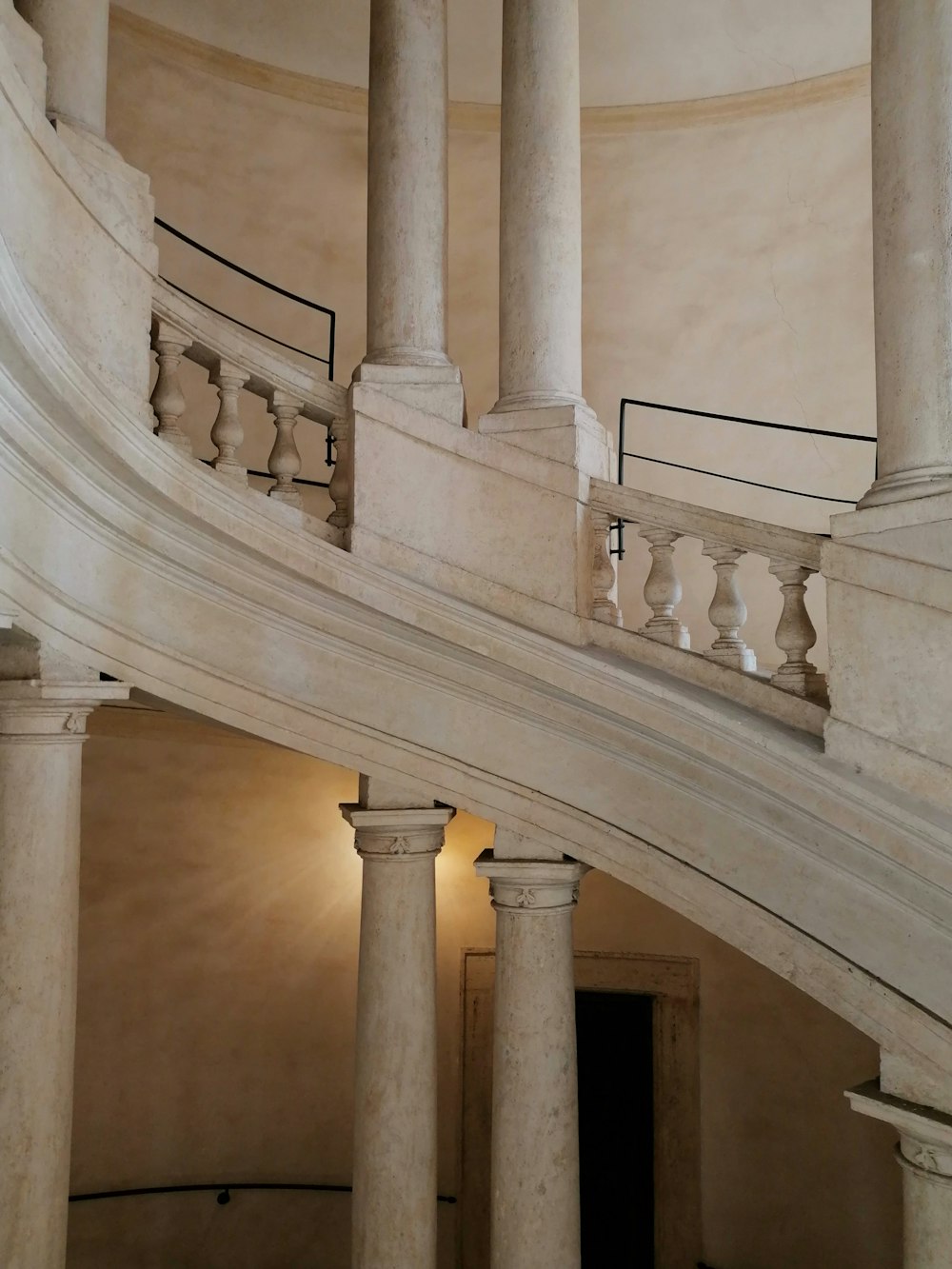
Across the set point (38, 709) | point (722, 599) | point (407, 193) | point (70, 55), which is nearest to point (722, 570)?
point (722, 599)

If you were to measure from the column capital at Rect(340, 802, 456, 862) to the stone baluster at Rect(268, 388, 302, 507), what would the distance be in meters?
1.15

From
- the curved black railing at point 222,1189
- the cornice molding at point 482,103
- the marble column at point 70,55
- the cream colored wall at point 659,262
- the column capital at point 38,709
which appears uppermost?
the cornice molding at point 482,103

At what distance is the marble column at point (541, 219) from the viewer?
166 inches

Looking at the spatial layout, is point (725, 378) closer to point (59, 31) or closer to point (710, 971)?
point (710, 971)

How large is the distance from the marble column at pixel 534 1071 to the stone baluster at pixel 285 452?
1.49 metres

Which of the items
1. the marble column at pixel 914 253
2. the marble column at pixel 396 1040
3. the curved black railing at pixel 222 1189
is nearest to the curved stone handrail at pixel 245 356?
the marble column at pixel 396 1040

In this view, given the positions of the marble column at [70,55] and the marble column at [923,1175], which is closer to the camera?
the marble column at [923,1175]

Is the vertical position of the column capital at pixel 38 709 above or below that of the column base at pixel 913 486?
below

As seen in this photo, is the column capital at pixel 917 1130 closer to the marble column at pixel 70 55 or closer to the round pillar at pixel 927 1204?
the round pillar at pixel 927 1204

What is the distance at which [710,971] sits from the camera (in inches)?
260

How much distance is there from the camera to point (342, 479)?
4043 mm

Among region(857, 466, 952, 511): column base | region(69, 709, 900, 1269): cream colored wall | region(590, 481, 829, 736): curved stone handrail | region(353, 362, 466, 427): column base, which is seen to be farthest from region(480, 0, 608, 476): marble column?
region(69, 709, 900, 1269): cream colored wall

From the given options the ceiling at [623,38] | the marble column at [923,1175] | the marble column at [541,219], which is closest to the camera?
the marble column at [923,1175]

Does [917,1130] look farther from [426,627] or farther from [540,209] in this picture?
[540,209]
